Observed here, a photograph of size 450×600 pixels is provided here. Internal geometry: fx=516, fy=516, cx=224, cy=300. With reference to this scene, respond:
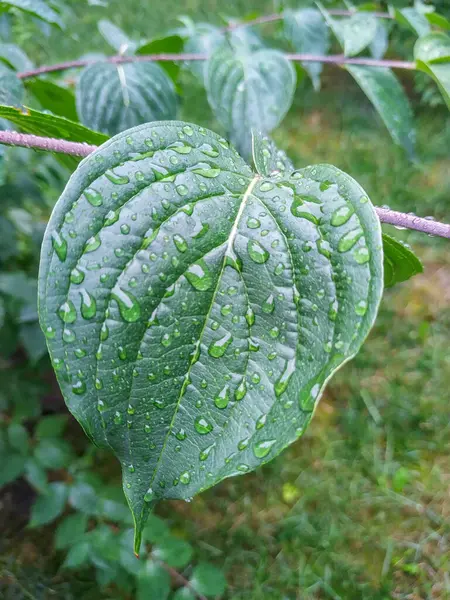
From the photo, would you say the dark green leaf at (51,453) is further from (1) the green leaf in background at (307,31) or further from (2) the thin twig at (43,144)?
(1) the green leaf in background at (307,31)

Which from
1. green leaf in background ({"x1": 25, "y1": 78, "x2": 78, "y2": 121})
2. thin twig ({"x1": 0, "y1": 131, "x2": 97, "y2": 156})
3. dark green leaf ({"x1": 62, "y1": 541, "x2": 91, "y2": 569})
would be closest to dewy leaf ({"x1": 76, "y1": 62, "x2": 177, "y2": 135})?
green leaf in background ({"x1": 25, "y1": 78, "x2": 78, "y2": 121})

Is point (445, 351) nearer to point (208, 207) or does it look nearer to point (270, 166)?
point (270, 166)

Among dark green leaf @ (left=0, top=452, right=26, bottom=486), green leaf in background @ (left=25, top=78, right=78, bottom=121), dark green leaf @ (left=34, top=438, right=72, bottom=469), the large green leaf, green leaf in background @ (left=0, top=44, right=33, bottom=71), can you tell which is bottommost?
dark green leaf @ (left=0, top=452, right=26, bottom=486)

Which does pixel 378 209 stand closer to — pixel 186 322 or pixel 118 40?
pixel 186 322

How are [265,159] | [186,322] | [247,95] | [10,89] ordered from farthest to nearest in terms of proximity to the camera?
[247,95]
[10,89]
[265,159]
[186,322]

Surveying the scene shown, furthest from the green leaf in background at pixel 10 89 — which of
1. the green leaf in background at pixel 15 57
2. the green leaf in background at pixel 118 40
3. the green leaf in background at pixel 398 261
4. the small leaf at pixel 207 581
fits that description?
the small leaf at pixel 207 581

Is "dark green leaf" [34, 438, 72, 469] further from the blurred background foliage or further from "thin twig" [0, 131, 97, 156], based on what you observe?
"thin twig" [0, 131, 97, 156]

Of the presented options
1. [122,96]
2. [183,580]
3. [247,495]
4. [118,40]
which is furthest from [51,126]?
[247,495]
